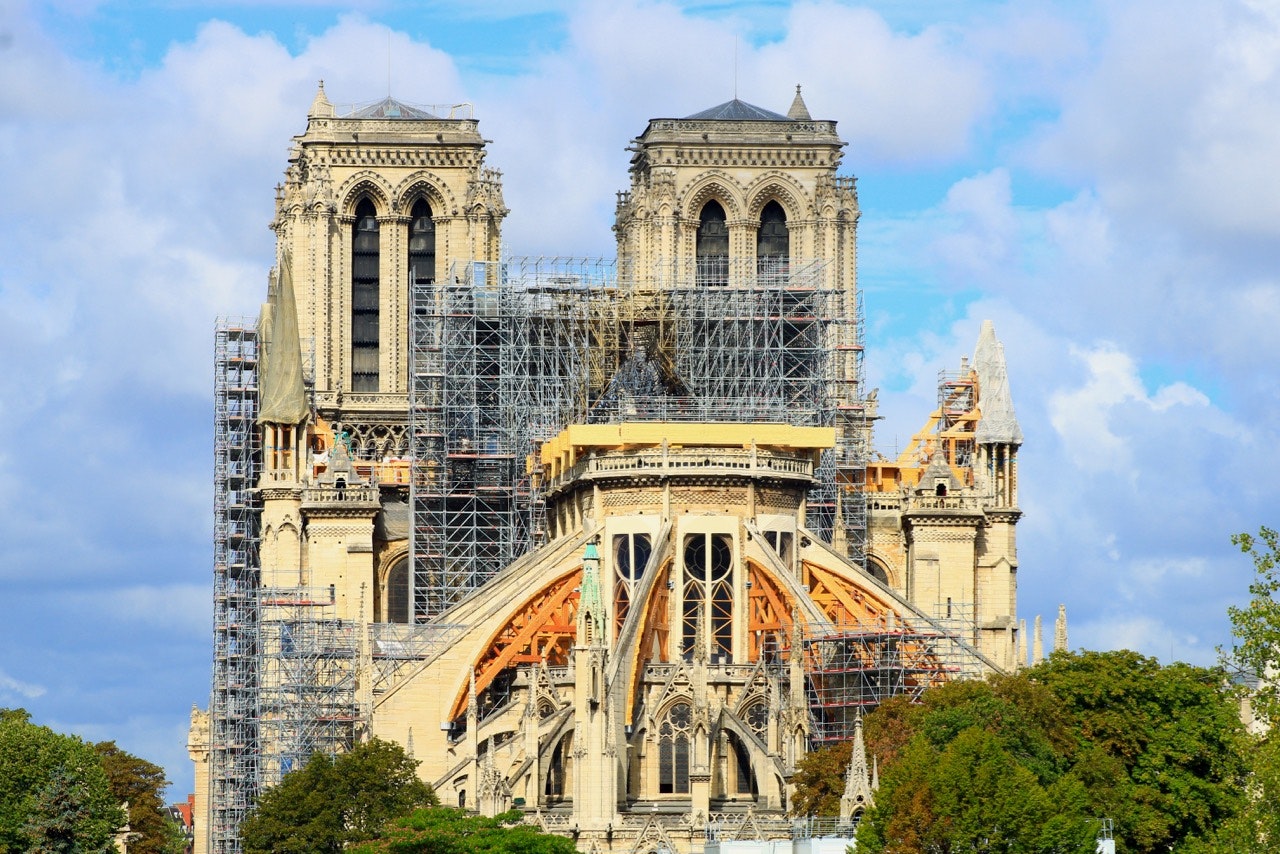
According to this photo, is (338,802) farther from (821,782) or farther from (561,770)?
(821,782)

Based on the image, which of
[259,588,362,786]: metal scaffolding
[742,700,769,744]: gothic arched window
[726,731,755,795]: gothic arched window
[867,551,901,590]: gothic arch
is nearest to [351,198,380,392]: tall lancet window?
[259,588,362,786]: metal scaffolding

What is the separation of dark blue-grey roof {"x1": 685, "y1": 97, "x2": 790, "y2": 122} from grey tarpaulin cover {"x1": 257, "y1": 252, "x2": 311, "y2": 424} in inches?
638

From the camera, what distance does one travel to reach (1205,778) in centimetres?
11544

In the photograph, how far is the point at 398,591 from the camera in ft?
479

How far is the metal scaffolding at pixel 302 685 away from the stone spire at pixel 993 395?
79.6 ft

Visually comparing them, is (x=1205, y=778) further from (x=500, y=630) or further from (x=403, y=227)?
(x=403, y=227)

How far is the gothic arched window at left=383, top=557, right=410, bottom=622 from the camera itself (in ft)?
478

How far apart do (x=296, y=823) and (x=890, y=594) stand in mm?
22246

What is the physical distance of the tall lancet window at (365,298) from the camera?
15438 cm

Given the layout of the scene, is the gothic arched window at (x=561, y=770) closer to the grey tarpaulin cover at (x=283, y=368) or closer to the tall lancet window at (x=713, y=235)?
the grey tarpaulin cover at (x=283, y=368)

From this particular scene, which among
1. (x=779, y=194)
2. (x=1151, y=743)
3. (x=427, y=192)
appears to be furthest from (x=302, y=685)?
(x=1151, y=743)

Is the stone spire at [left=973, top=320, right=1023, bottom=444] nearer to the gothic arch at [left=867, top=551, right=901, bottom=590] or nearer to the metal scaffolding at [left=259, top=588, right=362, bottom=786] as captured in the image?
the gothic arch at [left=867, top=551, right=901, bottom=590]

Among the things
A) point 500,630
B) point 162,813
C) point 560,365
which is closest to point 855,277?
point 560,365

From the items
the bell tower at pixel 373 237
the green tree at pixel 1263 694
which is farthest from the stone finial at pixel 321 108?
the green tree at pixel 1263 694
